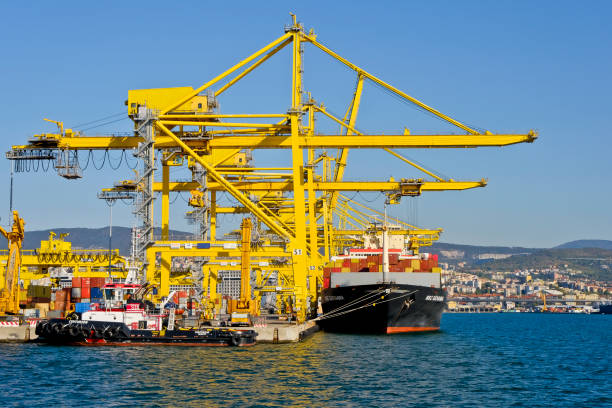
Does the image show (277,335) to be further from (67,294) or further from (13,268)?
(67,294)

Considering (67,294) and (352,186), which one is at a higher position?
(352,186)

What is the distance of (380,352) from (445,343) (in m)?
10.1

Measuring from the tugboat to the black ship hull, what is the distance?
474 inches

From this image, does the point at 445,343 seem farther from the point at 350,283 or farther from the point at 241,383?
the point at 241,383

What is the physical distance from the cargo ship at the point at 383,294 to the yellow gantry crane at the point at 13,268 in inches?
715

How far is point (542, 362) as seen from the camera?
38.4 m

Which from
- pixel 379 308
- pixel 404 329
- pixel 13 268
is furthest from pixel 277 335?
pixel 13 268

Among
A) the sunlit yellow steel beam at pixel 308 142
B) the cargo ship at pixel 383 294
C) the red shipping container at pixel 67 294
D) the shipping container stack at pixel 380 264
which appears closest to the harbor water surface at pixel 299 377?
the cargo ship at pixel 383 294

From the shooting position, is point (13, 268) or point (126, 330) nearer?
point (126, 330)

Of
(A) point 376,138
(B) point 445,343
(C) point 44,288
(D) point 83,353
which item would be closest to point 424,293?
(B) point 445,343

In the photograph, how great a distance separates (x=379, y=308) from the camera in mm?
48938

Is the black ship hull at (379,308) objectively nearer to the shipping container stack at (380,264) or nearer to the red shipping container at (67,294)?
the shipping container stack at (380,264)

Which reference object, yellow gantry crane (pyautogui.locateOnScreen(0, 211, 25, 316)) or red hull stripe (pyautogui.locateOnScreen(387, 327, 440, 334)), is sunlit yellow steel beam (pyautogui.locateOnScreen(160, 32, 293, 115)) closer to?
yellow gantry crane (pyautogui.locateOnScreen(0, 211, 25, 316))

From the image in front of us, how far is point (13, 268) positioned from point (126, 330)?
9723 millimetres
